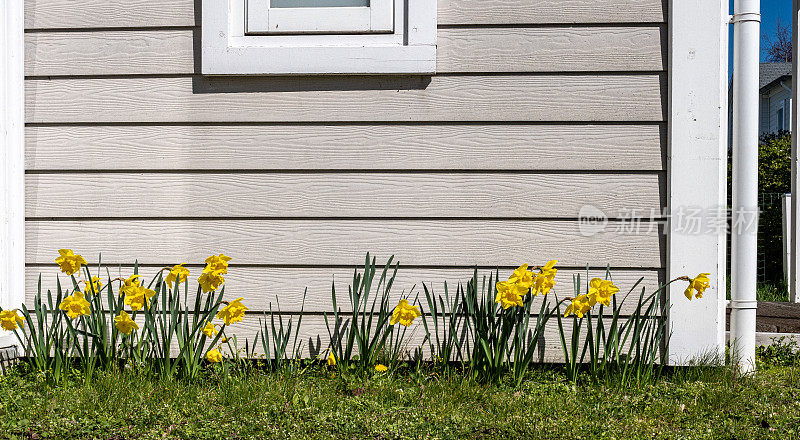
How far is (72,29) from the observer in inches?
108

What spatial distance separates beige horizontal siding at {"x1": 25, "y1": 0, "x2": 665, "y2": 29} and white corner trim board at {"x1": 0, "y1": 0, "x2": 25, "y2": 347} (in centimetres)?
9

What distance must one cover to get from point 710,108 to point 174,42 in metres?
2.20

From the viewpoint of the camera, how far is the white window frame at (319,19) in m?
2.69

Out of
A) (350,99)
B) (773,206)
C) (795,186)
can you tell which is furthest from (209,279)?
(773,206)

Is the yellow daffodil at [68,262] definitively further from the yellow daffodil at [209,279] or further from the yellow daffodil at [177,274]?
the yellow daffodil at [209,279]

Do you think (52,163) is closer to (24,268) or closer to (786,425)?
(24,268)

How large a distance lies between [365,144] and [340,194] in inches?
9.2

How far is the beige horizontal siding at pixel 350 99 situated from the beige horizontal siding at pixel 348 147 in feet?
0.15

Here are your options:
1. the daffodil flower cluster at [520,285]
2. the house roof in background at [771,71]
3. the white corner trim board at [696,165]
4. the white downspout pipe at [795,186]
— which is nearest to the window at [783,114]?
the house roof in background at [771,71]

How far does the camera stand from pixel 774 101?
18.2 m

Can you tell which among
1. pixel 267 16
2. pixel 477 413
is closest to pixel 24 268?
pixel 267 16

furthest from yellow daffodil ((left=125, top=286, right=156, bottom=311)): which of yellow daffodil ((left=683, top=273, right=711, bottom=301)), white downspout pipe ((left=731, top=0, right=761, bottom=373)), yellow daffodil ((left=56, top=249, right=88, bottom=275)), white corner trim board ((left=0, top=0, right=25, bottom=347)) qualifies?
white downspout pipe ((left=731, top=0, right=761, bottom=373))

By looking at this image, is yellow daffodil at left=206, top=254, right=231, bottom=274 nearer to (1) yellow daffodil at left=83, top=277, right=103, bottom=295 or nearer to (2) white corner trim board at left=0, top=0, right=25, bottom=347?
(1) yellow daffodil at left=83, top=277, right=103, bottom=295

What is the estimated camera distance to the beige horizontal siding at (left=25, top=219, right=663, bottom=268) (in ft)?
8.83
